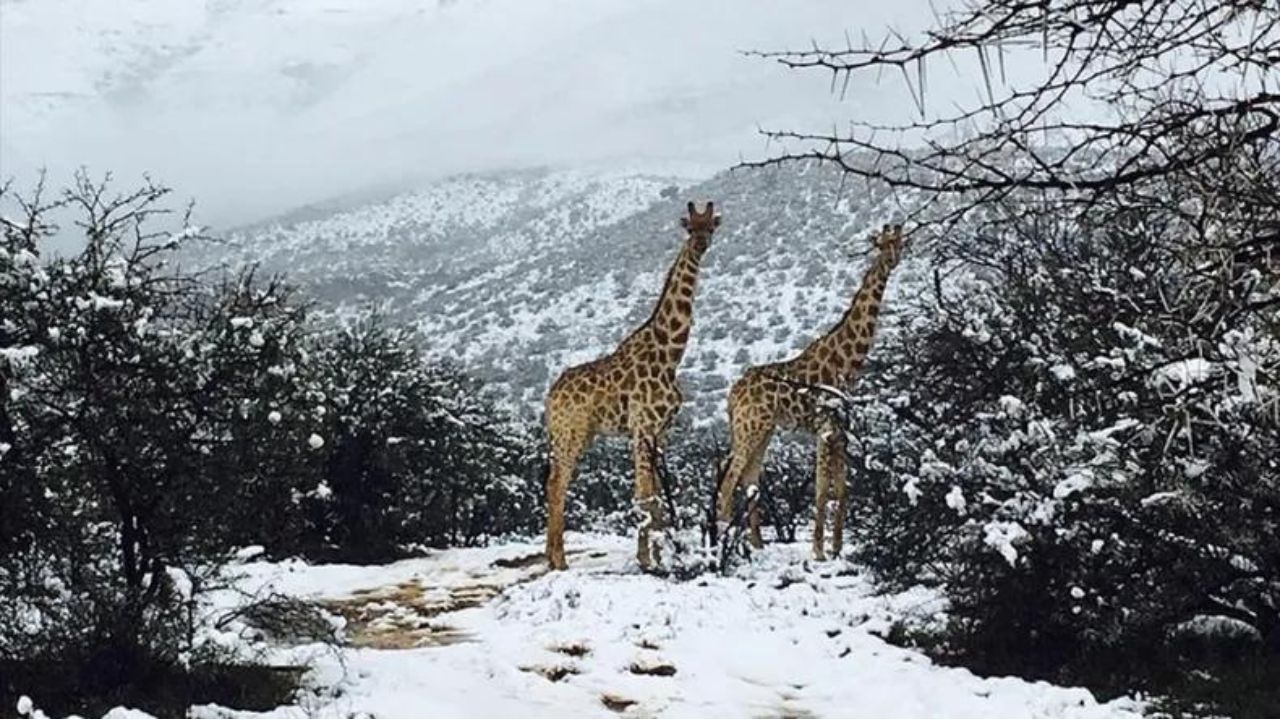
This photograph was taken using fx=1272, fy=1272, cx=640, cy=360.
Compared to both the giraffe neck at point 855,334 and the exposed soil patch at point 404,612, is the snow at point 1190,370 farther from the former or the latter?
the giraffe neck at point 855,334

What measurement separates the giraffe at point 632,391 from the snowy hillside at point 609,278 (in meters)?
9.47

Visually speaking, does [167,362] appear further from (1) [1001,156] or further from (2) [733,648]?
(1) [1001,156]

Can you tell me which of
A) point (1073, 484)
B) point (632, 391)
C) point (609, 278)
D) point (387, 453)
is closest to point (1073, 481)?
point (1073, 484)

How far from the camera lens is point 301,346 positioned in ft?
29.7

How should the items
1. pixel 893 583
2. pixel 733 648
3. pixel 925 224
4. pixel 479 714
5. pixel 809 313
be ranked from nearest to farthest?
pixel 925 224 → pixel 479 714 → pixel 733 648 → pixel 893 583 → pixel 809 313

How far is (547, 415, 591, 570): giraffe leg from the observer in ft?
41.7

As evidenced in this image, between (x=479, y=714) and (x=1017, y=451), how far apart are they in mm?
3771

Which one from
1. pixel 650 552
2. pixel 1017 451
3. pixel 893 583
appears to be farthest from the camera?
pixel 650 552

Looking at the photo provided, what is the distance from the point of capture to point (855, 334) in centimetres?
1328

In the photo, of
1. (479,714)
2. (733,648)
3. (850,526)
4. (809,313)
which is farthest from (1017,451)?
(809,313)

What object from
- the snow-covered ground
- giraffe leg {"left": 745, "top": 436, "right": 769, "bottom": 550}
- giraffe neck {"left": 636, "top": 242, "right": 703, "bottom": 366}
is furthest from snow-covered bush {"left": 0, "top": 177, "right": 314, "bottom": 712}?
giraffe leg {"left": 745, "top": 436, "right": 769, "bottom": 550}

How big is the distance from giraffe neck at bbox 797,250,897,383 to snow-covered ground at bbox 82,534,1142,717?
2.11 m

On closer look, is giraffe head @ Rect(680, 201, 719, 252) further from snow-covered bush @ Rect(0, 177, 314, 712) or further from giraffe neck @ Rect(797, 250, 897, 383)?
snow-covered bush @ Rect(0, 177, 314, 712)

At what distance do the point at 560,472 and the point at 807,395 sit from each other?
8.65ft
